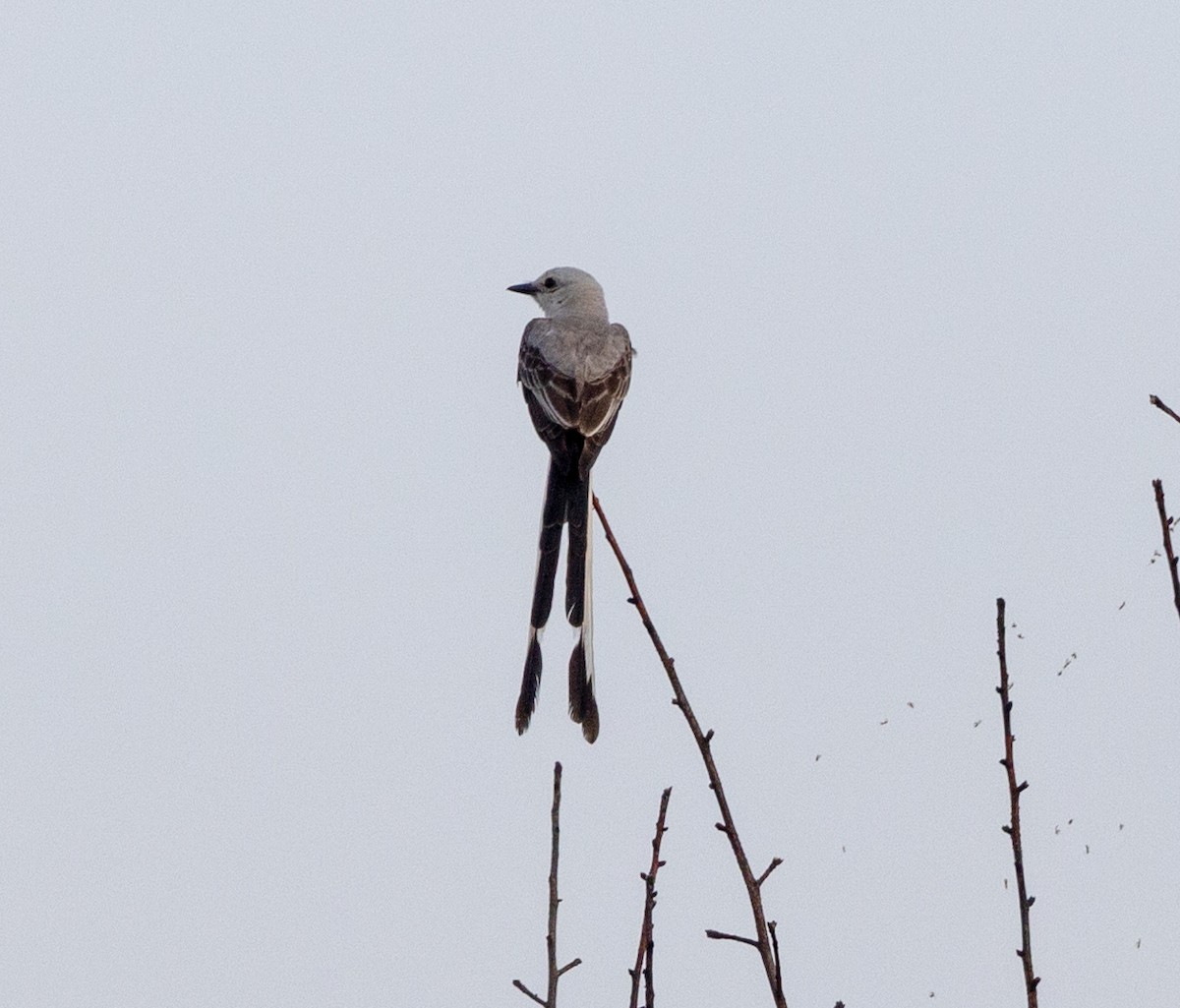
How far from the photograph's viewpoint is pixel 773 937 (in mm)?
2234

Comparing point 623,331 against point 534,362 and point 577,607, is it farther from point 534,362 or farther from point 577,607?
point 577,607

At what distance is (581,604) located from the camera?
4.25m

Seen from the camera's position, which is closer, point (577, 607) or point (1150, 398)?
point (1150, 398)

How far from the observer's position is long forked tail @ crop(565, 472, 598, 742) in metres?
3.82

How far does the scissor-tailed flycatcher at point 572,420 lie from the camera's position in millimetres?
3949

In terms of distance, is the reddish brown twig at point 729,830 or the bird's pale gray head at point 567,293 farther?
the bird's pale gray head at point 567,293

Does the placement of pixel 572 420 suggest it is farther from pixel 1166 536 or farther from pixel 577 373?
pixel 1166 536

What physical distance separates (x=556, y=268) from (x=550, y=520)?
6.50 feet

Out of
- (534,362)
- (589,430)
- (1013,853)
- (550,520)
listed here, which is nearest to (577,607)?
(550,520)

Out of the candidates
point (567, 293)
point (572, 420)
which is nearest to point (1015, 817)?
point (572, 420)

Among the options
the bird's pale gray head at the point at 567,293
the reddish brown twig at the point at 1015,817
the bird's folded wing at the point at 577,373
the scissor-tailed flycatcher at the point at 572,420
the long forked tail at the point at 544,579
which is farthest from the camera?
the bird's pale gray head at the point at 567,293

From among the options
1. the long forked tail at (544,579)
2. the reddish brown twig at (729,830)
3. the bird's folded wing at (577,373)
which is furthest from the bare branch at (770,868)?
the bird's folded wing at (577,373)

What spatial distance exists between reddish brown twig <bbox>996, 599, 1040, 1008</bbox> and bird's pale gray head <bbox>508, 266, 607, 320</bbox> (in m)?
3.82

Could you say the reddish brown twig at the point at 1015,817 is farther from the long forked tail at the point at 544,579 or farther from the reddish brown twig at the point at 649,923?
the long forked tail at the point at 544,579
